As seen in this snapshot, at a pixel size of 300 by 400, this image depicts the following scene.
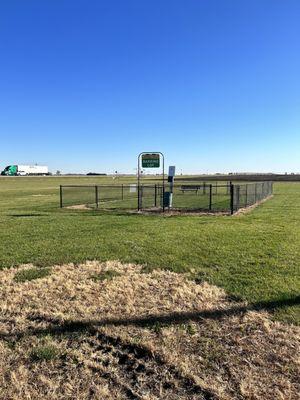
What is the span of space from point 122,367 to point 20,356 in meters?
0.98

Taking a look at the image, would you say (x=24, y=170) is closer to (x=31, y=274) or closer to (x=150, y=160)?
(x=150, y=160)

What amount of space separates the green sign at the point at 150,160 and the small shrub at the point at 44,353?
14.2m

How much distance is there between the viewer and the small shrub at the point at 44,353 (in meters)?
3.66

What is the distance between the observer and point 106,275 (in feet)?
20.7

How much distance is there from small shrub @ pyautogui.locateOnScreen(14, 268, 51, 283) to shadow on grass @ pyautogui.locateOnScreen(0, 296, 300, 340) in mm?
1589

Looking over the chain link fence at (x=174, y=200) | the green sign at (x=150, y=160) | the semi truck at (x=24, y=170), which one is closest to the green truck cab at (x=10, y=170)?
the semi truck at (x=24, y=170)

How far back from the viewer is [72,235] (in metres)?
10.3

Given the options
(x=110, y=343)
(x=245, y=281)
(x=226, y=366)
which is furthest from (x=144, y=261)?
(x=226, y=366)

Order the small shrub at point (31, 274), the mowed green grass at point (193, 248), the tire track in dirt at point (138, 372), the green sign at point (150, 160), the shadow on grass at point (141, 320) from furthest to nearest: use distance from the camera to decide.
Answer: the green sign at point (150, 160) < the small shrub at point (31, 274) < the mowed green grass at point (193, 248) < the shadow on grass at point (141, 320) < the tire track in dirt at point (138, 372)

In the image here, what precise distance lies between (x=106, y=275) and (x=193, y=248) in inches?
106

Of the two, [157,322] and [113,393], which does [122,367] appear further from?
[157,322]

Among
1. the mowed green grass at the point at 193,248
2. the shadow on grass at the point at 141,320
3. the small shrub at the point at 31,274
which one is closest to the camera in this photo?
the shadow on grass at the point at 141,320

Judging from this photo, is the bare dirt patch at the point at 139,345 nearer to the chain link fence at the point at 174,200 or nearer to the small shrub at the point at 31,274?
the small shrub at the point at 31,274

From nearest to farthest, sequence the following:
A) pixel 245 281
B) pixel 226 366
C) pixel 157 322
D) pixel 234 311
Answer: pixel 226 366 → pixel 157 322 → pixel 234 311 → pixel 245 281
